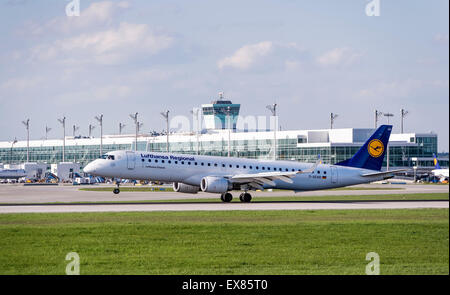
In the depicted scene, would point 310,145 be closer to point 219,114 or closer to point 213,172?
point 219,114

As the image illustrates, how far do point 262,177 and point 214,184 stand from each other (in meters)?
4.01

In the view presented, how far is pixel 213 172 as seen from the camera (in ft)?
179

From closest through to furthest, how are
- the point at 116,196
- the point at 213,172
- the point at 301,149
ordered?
the point at 213,172
the point at 116,196
the point at 301,149

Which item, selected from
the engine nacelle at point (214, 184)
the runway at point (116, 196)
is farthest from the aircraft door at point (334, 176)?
the engine nacelle at point (214, 184)

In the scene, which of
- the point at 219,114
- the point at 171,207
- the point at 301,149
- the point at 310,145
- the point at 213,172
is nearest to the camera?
the point at 171,207

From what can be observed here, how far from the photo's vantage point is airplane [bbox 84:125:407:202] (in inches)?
2096

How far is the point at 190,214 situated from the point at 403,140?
12270cm

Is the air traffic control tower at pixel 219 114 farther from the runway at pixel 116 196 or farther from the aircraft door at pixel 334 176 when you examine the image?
the aircraft door at pixel 334 176

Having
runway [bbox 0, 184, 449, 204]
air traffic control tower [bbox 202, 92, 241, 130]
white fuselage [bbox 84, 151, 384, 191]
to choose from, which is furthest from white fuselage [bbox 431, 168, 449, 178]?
white fuselage [bbox 84, 151, 384, 191]

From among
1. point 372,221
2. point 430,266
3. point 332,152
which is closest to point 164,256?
point 430,266

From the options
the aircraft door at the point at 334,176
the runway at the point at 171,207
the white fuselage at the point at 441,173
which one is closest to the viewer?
the runway at the point at 171,207

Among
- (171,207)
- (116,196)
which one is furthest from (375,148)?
(116,196)

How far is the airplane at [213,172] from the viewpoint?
53.2 m

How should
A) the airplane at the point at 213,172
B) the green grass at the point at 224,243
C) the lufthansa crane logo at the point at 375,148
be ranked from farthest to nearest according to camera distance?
the lufthansa crane logo at the point at 375,148 < the airplane at the point at 213,172 < the green grass at the point at 224,243
